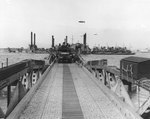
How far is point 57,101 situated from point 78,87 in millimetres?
3128

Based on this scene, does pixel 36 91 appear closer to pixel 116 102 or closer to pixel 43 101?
pixel 43 101

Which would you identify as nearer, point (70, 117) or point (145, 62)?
point (70, 117)

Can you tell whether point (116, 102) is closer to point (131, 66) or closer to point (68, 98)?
point (68, 98)

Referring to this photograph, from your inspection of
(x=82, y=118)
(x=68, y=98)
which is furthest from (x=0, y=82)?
(x=82, y=118)

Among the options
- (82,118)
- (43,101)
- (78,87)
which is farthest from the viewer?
(78,87)

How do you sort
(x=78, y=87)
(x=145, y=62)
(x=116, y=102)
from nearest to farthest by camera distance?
(x=116, y=102) → (x=78, y=87) → (x=145, y=62)

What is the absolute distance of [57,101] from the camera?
28.4ft

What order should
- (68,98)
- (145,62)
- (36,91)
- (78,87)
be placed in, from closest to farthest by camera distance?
(68,98)
(36,91)
(78,87)
(145,62)

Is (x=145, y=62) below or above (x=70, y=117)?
above

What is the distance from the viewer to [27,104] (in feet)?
26.4

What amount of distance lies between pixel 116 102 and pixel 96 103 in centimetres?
89

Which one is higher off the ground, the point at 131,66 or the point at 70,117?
the point at 131,66

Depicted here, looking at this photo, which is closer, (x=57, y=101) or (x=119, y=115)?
(x=119, y=115)

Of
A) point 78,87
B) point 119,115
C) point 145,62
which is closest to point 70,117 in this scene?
point 119,115
